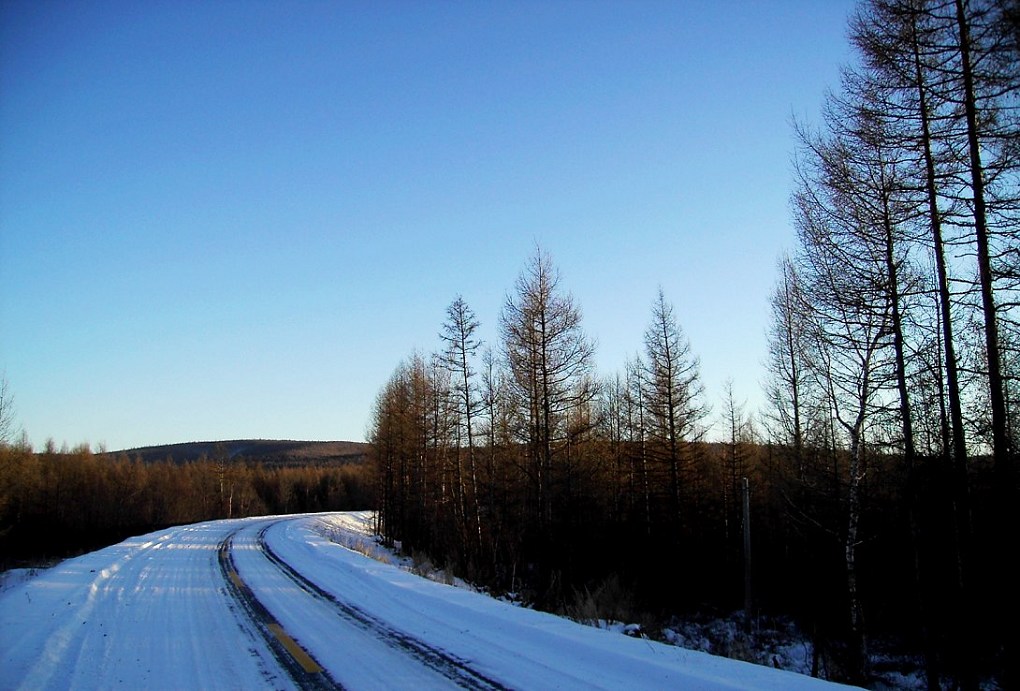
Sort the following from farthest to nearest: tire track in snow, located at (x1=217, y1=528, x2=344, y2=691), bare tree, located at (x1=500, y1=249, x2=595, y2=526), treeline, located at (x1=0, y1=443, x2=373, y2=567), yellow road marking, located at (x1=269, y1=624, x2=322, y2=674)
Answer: treeline, located at (x1=0, y1=443, x2=373, y2=567), bare tree, located at (x1=500, y1=249, x2=595, y2=526), yellow road marking, located at (x1=269, y1=624, x2=322, y2=674), tire track in snow, located at (x1=217, y1=528, x2=344, y2=691)

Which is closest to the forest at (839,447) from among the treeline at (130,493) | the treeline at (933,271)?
the treeline at (933,271)

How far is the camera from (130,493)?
78250mm

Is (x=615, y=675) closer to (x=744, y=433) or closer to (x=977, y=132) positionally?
(x=977, y=132)

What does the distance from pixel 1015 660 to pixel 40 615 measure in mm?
14974

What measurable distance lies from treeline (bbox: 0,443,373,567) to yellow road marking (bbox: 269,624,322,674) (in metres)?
41.6

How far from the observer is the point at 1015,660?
29.0 ft

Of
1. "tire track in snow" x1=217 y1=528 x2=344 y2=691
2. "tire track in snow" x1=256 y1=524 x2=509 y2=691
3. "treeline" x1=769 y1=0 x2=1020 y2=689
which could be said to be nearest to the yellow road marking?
"tire track in snow" x1=217 y1=528 x2=344 y2=691

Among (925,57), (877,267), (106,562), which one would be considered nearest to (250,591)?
(106,562)

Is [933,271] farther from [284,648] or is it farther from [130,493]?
[130,493]

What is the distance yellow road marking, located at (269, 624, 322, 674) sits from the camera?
626 cm

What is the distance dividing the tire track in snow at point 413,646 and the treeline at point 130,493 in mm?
40404

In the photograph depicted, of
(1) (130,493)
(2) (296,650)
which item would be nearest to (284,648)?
(2) (296,650)

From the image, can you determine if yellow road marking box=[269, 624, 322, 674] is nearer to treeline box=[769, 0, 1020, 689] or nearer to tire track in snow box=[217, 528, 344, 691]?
tire track in snow box=[217, 528, 344, 691]

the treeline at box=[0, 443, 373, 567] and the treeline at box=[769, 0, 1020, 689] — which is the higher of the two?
the treeline at box=[769, 0, 1020, 689]
